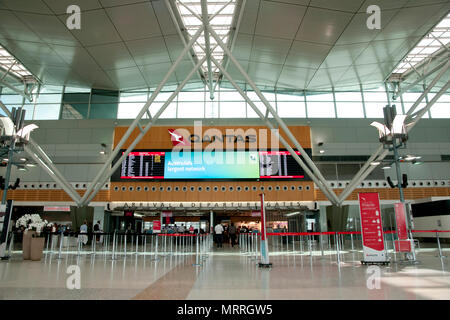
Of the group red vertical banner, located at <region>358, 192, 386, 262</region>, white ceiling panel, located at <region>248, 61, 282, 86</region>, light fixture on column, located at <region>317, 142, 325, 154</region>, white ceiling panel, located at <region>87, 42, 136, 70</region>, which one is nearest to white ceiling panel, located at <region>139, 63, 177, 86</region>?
white ceiling panel, located at <region>87, 42, 136, 70</region>

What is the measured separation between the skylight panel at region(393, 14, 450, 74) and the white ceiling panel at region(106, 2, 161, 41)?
1588 centimetres

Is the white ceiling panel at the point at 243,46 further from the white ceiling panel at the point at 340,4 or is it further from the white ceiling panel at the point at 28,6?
the white ceiling panel at the point at 28,6

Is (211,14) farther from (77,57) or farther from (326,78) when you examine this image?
(326,78)

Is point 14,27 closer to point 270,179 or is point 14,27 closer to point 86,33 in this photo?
point 86,33

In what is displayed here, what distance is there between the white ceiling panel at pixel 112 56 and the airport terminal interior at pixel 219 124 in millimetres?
115

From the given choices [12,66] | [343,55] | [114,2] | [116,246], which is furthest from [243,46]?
[12,66]

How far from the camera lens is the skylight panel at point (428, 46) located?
1697 cm

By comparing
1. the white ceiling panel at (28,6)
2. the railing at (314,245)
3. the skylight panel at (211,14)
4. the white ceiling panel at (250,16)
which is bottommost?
the railing at (314,245)

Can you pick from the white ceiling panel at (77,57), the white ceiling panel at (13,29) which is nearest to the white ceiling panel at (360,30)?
the white ceiling panel at (77,57)

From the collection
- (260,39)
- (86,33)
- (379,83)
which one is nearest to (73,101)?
(86,33)

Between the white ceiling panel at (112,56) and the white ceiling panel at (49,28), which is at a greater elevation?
the white ceiling panel at (112,56)

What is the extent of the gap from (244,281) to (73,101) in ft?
75.6

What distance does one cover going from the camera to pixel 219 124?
898 inches
